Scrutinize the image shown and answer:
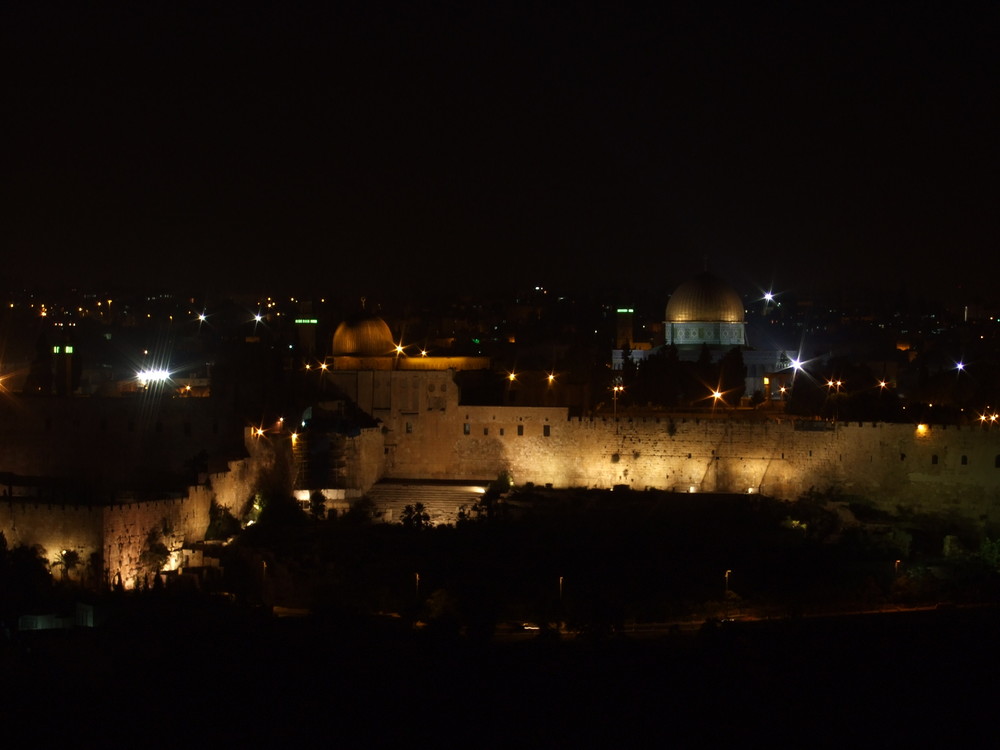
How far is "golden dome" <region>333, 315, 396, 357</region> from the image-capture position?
165ft

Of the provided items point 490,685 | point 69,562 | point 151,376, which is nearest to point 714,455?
point 490,685

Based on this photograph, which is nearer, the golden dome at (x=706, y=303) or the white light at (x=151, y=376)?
the white light at (x=151, y=376)

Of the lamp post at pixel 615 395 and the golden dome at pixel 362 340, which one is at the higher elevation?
the golden dome at pixel 362 340

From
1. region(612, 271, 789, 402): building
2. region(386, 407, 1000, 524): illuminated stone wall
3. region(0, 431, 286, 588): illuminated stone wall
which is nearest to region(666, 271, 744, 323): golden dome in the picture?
region(612, 271, 789, 402): building

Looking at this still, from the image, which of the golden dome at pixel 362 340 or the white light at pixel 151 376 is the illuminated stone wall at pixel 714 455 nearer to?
the golden dome at pixel 362 340

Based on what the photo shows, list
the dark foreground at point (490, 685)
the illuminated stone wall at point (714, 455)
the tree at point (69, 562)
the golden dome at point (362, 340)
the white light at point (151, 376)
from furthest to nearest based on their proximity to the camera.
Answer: the golden dome at point (362, 340), the white light at point (151, 376), the illuminated stone wall at point (714, 455), the tree at point (69, 562), the dark foreground at point (490, 685)

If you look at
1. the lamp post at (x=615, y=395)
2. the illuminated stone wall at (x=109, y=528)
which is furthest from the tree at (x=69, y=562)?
the lamp post at (x=615, y=395)

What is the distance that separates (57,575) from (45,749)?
35.3ft

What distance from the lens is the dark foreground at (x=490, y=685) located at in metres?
25.4

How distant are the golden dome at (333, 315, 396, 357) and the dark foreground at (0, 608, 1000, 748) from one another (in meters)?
18.5

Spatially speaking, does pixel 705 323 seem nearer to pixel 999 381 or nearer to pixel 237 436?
pixel 999 381

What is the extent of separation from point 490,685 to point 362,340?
23.8 metres

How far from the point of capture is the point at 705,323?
A: 63.2 metres

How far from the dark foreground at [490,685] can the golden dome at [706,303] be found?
31.4 meters
